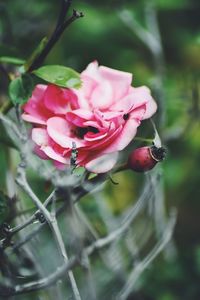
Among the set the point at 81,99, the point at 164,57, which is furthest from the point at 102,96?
the point at 164,57

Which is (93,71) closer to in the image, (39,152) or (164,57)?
(39,152)

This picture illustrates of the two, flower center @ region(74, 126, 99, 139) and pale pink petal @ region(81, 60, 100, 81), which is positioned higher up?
pale pink petal @ region(81, 60, 100, 81)

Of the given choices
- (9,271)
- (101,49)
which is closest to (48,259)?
(9,271)

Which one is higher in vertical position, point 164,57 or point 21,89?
point 21,89

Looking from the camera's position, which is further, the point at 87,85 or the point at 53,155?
the point at 87,85

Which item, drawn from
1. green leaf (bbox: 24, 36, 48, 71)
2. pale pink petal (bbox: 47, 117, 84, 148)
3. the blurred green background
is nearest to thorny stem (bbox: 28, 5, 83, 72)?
green leaf (bbox: 24, 36, 48, 71)

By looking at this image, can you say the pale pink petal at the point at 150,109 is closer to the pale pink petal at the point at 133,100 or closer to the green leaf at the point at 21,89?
the pale pink petal at the point at 133,100

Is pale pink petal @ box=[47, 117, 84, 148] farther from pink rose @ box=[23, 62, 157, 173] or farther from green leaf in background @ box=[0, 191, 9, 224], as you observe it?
green leaf in background @ box=[0, 191, 9, 224]
